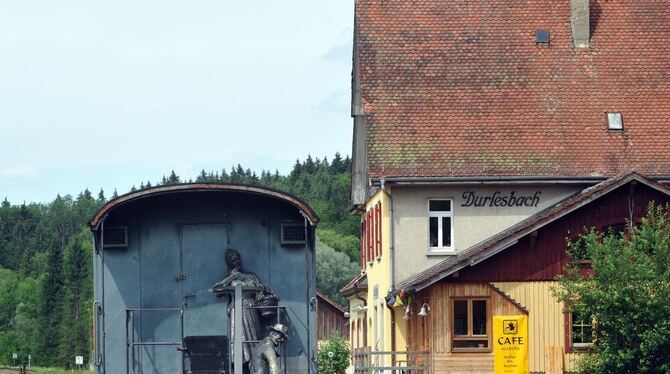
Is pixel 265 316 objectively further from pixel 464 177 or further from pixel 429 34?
pixel 429 34

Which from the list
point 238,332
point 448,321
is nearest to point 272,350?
point 238,332

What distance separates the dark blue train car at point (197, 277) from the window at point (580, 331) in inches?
441

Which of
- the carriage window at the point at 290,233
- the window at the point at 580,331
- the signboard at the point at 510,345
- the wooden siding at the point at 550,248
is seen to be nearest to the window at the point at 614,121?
the wooden siding at the point at 550,248

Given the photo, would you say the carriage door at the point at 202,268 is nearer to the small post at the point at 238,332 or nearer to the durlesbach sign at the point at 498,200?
the small post at the point at 238,332

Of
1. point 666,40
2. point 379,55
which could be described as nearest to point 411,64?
point 379,55

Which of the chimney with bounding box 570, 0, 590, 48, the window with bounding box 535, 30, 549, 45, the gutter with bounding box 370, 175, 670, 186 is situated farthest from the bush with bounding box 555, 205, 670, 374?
the chimney with bounding box 570, 0, 590, 48

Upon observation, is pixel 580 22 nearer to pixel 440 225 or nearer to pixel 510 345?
pixel 440 225

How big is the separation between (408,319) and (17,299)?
138 m

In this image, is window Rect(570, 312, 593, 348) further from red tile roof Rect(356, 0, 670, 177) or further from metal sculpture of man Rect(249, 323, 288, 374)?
metal sculpture of man Rect(249, 323, 288, 374)

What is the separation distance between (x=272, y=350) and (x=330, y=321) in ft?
166

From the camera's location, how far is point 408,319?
41.6 m

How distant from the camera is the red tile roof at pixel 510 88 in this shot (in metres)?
42.4

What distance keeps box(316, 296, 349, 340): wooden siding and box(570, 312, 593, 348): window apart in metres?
36.7

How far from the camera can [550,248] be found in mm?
39000
